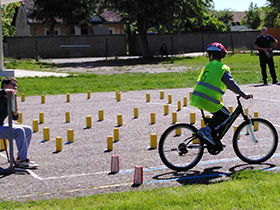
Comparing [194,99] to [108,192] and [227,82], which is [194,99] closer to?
[227,82]

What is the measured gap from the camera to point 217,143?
804 cm

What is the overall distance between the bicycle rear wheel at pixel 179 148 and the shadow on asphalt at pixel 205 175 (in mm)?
133

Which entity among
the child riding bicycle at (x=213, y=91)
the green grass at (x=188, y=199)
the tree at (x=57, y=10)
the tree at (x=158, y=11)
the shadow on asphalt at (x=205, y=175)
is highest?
the tree at (x=57, y=10)

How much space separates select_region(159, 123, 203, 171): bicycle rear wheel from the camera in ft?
25.5

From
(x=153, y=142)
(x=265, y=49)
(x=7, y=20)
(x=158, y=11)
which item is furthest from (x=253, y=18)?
(x=153, y=142)

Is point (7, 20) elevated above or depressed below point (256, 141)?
above

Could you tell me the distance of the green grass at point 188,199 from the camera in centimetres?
592

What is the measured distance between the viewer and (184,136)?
25.8ft

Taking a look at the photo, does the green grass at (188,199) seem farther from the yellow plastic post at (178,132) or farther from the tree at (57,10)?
the tree at (57,10)

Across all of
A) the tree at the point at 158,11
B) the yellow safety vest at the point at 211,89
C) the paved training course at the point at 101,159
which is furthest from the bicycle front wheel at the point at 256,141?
the tree at the point at 158,11

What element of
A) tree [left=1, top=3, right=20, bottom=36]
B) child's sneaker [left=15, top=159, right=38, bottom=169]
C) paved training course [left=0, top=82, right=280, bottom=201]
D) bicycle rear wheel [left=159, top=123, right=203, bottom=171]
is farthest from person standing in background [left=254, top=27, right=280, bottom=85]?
tree [left=1, top=3, right=20, bottom=36]

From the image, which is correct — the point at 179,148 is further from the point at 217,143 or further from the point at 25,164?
the point at 25,164

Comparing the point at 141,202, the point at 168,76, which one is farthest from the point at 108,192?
the point at 168,76

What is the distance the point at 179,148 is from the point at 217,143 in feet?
1.77
